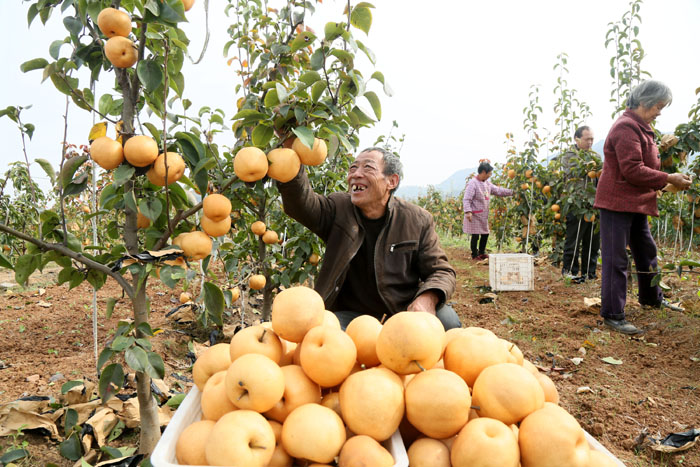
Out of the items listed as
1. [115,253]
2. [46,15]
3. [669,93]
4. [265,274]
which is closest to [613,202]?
[669,93]

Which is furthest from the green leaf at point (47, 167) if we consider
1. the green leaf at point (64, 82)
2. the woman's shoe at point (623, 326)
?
the woman's shoe at point (623, 326)

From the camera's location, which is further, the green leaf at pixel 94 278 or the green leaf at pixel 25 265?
the green leaf at pixel 94 278

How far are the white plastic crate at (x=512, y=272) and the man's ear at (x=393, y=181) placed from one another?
3.61m

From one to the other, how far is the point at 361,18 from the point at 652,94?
3.04m

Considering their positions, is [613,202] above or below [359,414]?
above

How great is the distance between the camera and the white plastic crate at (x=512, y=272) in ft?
18.9

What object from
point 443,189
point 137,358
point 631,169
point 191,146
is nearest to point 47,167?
point 191,146

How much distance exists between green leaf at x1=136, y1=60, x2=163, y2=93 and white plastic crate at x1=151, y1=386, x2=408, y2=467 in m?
1.03

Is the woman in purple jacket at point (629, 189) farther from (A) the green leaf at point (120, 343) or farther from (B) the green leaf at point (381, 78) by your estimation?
(A) the green leaf at point (120, 343)

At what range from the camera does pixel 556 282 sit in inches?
246

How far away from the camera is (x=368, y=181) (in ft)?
7.94

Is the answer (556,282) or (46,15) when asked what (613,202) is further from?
(46,15)

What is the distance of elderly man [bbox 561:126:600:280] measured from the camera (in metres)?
5.77

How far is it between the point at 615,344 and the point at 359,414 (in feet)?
11.9
